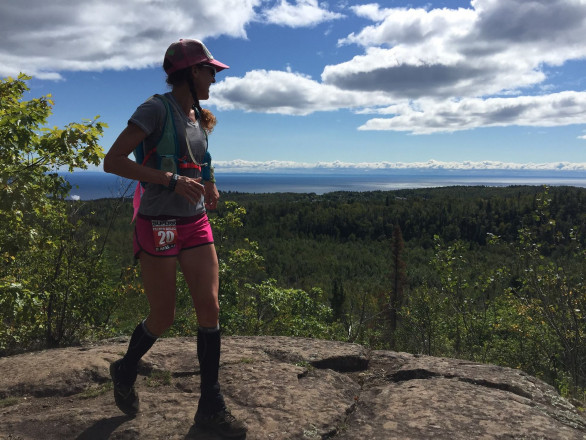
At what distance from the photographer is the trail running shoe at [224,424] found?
9.15 feet

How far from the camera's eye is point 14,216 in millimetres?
4492

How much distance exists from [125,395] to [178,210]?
4.77 feet

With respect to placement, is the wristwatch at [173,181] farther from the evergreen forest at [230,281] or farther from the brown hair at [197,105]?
the evergreen forest at [230,281]

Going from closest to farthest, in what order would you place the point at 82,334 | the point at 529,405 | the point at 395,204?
the point at 529,405 < the point at 82,334 < the point at 395,204

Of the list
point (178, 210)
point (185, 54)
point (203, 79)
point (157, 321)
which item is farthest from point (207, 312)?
point (185, 54)

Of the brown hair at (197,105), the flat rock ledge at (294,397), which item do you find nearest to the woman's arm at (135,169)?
the brown hair at (197,105)

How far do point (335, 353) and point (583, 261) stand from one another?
19.0 feet

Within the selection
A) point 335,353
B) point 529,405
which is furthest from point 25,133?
point 529,405

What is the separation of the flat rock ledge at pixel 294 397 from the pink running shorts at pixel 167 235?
4.11ft

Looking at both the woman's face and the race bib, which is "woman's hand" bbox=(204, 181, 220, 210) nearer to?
the race bib

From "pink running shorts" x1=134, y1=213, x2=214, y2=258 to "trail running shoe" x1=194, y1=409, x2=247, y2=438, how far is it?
1.12 metres

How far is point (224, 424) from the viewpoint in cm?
279

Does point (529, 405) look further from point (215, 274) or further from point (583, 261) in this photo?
point (583, 261)

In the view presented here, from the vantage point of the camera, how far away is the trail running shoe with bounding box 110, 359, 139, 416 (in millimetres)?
3066
